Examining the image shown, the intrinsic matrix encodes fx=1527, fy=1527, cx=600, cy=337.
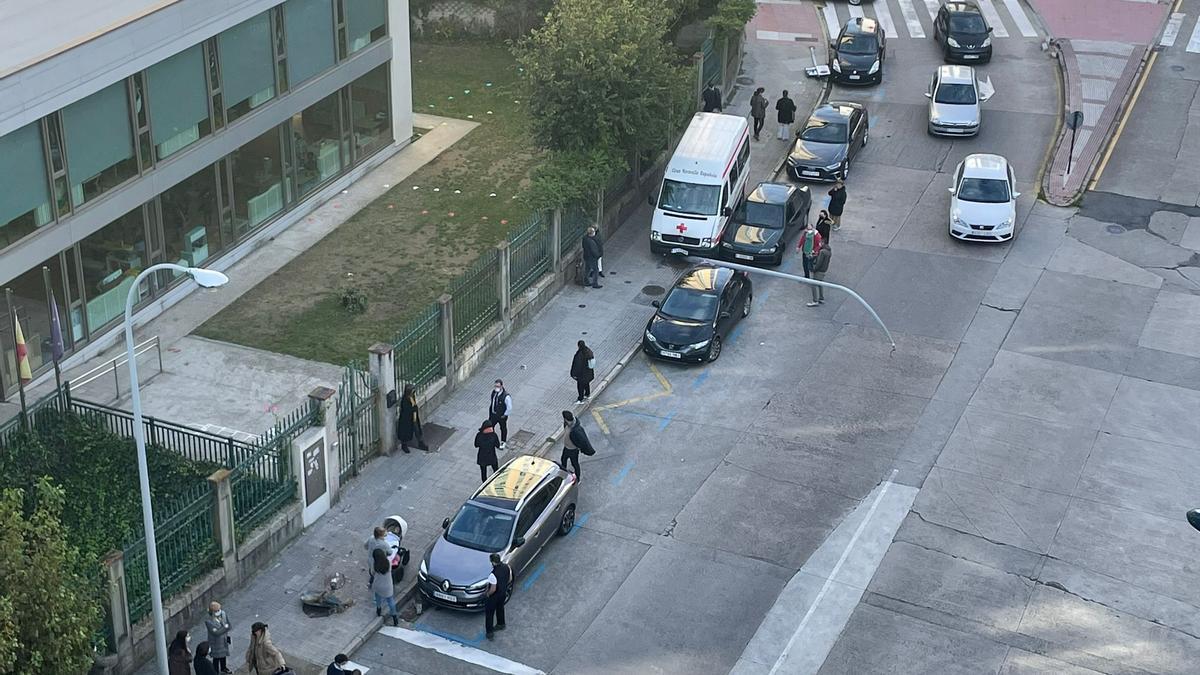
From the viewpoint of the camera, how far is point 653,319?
3127cm

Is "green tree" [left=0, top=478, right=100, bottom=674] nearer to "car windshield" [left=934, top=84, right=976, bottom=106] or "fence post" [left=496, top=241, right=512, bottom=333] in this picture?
"fence post" [left=496, top=241, right=512, bottom=333]

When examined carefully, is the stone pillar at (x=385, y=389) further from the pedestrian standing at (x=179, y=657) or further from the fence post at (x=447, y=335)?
the pedestrian standing at (x=179, y=657)

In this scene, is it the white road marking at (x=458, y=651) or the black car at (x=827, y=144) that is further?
the black car at (x=827, y=144)

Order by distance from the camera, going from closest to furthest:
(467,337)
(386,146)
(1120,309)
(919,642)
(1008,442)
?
(919,642), (1008,442), (467,337), (1120,309), (386,146)

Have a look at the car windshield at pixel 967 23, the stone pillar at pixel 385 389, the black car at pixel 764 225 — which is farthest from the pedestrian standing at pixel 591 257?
the car windshield at pixel 967 23

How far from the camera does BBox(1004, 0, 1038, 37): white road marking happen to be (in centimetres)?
4984

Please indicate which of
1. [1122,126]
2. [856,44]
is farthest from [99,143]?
[1122,126]

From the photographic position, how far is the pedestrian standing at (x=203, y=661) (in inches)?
835

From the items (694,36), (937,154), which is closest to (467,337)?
(937,154)

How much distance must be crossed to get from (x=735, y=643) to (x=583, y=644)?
2.30m

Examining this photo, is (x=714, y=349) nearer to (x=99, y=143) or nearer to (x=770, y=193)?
(x=770, y=193)

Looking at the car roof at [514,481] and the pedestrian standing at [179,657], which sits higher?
the car roof at [514,481]

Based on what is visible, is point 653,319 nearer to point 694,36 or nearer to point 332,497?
point 332,497

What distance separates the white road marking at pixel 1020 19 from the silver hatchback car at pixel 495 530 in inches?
1223
